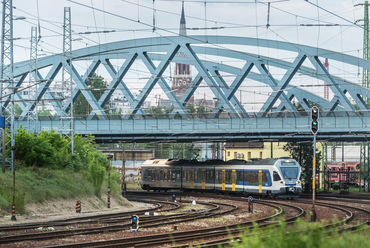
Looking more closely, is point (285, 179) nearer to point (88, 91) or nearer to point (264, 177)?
point (264, 177)

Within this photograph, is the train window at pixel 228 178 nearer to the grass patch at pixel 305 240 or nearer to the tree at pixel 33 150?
the tree at pixel 33 150

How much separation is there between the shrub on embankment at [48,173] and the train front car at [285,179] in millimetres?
11280

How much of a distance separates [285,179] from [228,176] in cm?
678

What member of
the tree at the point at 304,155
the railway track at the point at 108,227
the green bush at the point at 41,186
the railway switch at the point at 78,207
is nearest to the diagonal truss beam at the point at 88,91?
the green bush at the point at 41,186

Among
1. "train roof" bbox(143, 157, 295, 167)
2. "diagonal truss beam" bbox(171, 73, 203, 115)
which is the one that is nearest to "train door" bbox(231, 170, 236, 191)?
"train roof" bbox(143, 157, 295, 167)

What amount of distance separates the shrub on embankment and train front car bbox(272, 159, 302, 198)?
37.0ft

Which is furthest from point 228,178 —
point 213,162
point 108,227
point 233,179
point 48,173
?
point 108,227

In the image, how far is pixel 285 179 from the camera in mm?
41469

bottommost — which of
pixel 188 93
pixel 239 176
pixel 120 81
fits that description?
pixel 239 176

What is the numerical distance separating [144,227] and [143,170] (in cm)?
3624

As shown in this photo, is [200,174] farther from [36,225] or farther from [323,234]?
[323,234]

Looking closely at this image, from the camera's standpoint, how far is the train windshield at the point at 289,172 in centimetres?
4144

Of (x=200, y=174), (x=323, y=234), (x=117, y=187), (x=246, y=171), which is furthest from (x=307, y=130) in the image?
(x=323, y=234)

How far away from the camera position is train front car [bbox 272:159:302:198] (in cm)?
4134
